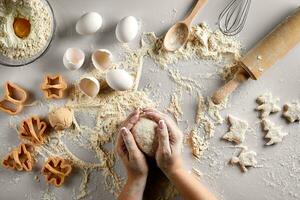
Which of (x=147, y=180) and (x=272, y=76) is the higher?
(x=272, y=76)

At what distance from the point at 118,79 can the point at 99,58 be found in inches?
3.5

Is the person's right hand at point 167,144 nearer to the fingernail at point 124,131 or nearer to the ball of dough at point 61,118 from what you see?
the fingernail at point 124,131

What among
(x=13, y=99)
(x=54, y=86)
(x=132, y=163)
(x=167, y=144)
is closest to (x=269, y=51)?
(x=167, y=144)

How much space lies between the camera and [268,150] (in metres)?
1.22

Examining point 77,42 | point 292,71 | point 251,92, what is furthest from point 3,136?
point 292,71

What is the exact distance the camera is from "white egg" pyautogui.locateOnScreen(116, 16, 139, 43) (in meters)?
1.16

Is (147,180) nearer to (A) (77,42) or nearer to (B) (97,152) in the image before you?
(B) (97,152)

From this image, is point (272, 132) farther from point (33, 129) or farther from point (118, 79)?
point (33, 129)

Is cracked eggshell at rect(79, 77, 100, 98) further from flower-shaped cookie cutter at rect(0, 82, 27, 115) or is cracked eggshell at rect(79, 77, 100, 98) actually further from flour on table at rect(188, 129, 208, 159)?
flour on table at rect(188, 129, 208, 159)

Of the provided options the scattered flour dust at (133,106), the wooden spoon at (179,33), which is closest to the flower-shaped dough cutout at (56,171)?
the scattered flour dust at (133,106)

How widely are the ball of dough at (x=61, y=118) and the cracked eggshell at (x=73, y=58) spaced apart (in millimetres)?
111

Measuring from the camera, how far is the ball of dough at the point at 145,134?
1172 millimetres

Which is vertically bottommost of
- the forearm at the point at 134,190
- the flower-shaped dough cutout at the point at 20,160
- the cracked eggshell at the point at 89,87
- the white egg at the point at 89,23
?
the flower-shaped dough cutout at the point at 20,160

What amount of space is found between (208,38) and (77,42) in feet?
1.11
